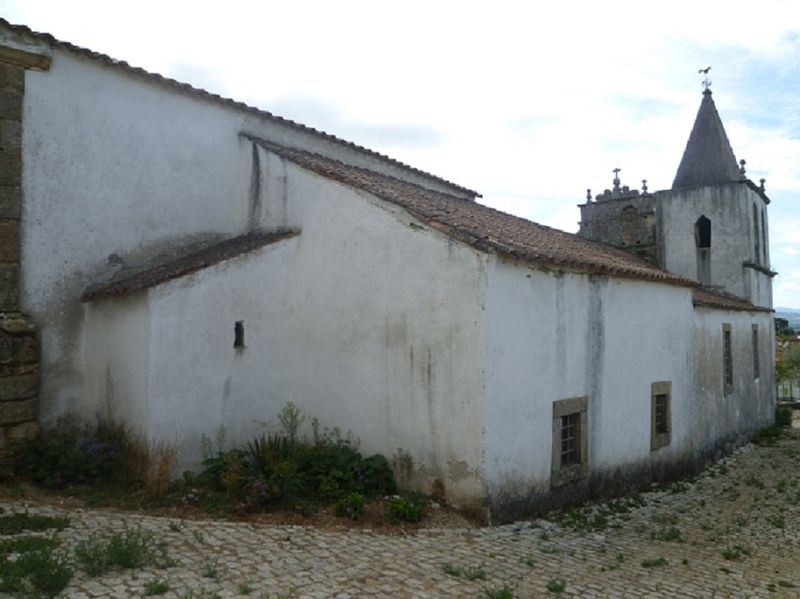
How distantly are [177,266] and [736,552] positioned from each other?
835 cm

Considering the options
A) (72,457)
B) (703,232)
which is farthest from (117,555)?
(703,232)

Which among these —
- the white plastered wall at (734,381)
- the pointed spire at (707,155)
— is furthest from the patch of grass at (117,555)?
the pointed spire at (707,155)

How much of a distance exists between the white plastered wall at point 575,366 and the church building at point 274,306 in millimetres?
43

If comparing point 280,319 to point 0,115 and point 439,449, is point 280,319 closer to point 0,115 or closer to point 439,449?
point 439,449

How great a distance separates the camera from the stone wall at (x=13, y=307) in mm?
8094

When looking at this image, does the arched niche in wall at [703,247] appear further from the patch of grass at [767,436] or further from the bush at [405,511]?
the bush at [405,511]

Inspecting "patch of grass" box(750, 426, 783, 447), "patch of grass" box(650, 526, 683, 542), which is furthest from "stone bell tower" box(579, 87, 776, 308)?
"patch of grass" box(650, 526, 683, 542)

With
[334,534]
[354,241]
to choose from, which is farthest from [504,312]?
[334,534]

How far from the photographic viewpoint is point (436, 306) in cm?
793

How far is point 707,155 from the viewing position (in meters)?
18.7

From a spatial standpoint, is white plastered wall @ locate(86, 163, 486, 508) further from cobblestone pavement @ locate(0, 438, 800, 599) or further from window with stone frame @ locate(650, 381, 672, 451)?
window with stone frame @ locate(650, 381, 672, 451)

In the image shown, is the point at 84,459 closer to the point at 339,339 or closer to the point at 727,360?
the point at 339,339

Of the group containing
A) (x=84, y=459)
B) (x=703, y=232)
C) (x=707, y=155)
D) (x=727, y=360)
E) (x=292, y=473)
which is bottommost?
(x=292, y=473)

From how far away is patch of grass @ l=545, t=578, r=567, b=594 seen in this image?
5660mm
